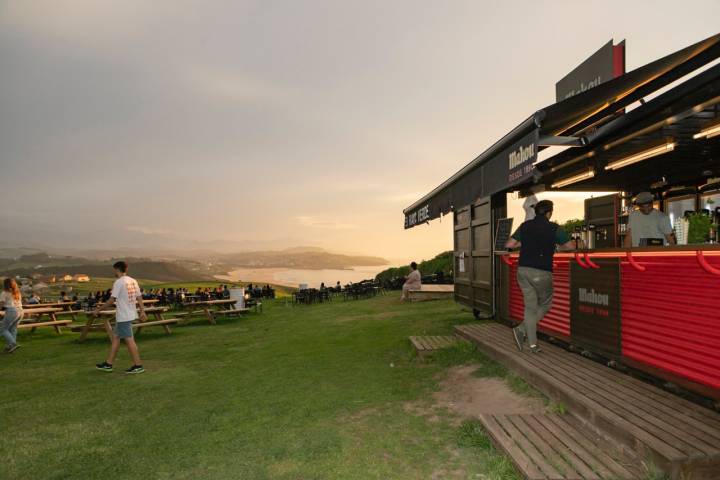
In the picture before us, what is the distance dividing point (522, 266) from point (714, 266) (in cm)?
230

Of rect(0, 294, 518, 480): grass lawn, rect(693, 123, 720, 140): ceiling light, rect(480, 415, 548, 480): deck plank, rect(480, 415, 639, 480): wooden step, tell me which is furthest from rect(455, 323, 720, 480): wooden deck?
rect(693, 123, 720, 140): ceiling light

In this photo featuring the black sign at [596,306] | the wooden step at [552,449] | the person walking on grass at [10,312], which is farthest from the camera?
the person walking on grass at [10,312]

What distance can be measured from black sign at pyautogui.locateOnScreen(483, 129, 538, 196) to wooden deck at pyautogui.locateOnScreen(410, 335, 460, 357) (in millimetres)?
A: 2534

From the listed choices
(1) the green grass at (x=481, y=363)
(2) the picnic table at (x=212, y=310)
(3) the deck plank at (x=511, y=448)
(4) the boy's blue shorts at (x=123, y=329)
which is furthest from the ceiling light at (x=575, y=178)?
(2) the picnic table at (x=212, y=310)

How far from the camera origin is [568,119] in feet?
19.8

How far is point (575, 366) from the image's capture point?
4848mm

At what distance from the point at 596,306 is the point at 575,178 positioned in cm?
435

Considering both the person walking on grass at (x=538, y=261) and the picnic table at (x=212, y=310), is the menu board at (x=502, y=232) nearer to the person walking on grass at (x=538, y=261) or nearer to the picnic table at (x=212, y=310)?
the person walking on grass at (x=538, y=261)

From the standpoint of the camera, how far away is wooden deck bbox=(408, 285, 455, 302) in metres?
16.3

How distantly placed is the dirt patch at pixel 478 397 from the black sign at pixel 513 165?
2343mm

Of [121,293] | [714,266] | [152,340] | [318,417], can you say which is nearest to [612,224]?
[714,266]

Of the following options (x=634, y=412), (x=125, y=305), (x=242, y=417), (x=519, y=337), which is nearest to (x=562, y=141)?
(x=519, y=337)

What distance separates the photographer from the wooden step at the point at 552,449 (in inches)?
110

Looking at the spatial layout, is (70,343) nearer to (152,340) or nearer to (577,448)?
(152,340)
